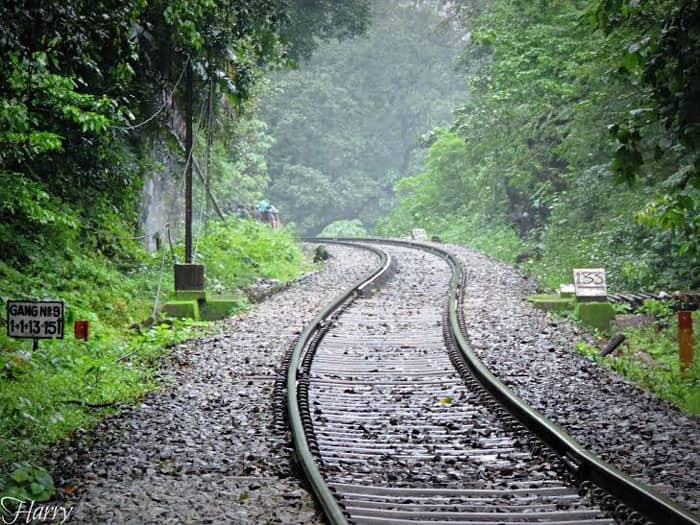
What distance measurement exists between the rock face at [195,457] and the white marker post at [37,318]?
3.45 ft

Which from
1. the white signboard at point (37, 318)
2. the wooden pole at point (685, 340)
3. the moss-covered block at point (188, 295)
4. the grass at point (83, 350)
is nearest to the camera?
the grass at point (83, 350)

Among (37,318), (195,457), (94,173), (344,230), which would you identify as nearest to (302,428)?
(195,457)

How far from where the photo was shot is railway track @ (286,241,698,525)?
201 inches

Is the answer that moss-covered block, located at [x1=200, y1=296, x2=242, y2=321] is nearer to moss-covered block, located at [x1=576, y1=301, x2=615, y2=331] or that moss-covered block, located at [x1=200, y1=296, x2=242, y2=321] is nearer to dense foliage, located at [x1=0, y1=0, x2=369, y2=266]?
dense foliage, located at [x1=0, y1=0, x2=369, y2=266]

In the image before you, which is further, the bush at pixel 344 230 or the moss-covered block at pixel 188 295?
the bush at pixel 344 230

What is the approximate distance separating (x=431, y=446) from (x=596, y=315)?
7291 millimetres

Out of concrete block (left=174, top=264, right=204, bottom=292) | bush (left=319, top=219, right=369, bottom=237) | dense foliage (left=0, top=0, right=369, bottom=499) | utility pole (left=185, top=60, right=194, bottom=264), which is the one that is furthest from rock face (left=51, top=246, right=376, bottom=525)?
bush (left=319, top=219, right=369, bottom=237)

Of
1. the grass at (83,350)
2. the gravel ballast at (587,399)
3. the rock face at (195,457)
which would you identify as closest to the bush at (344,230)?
the grass at (83,350)

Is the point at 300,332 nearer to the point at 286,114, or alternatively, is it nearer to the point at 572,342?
the point at 572,342

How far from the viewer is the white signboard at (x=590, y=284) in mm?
13305

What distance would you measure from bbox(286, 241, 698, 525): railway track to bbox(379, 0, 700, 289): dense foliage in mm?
2233

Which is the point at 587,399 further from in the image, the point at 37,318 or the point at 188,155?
the point at 188,155

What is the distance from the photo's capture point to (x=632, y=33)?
43.6 feet

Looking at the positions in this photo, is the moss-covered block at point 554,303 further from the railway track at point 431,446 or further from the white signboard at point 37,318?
the white signboard at point 37,318
